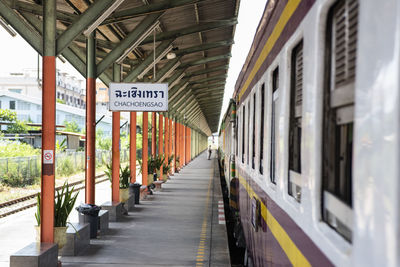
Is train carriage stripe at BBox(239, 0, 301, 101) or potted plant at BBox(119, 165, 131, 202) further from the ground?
train carriage stripe at BBox(239, 0, 301, 101)

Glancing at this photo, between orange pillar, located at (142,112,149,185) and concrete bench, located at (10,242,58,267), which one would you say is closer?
concrete bench, located at (10,242,58,267)

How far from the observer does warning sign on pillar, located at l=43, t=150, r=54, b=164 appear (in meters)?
6.73

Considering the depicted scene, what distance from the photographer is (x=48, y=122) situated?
22.1ft

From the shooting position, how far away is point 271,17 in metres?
3.78

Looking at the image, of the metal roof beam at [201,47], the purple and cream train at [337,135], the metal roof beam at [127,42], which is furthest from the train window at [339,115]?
the metal roof beam at [201,47]

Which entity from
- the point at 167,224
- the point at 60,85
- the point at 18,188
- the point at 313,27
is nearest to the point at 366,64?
the point at 313,27

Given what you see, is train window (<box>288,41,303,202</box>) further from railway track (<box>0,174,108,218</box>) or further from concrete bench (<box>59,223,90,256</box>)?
railway track (<box>0,174,108,218</box>)

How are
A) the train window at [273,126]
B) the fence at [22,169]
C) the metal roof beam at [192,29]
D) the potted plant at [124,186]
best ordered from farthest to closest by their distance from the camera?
the fence at [22,169] < the metal roof beam at [192,29] < the potted plant at [124,186] < the train window at [273,126]

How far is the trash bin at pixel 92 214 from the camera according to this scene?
8578mm

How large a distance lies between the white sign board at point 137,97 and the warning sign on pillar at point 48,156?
2.84 metres

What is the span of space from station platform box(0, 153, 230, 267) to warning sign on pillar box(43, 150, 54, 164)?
167 cm

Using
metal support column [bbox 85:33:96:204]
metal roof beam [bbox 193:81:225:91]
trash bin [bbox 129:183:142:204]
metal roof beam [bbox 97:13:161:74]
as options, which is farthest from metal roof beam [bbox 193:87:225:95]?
metal support column [bbox 85:33:96:204]

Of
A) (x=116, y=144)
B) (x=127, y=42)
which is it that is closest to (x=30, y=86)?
(x=116, y=144)

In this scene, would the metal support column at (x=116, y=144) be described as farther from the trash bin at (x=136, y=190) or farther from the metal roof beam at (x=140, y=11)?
the trash bin at (x=136, y=190)
